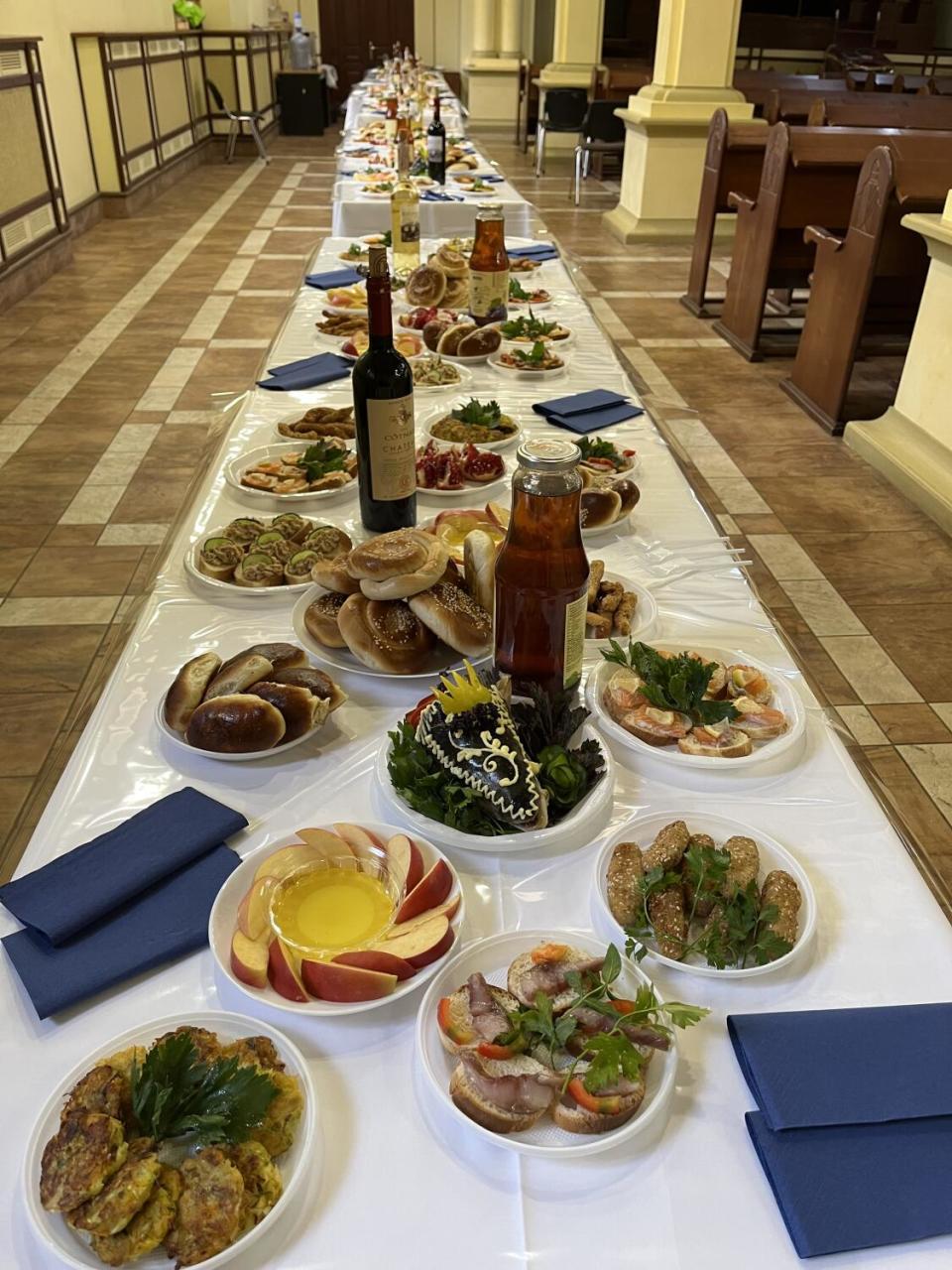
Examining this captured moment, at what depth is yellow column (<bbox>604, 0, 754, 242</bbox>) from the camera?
6516 mm

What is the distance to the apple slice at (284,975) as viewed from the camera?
811 millimetres

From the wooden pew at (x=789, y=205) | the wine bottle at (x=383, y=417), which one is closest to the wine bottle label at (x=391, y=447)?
the wine bottle at (x=383, y=417)

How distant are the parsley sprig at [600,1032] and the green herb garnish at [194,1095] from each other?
191 millimetres

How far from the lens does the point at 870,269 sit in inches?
151

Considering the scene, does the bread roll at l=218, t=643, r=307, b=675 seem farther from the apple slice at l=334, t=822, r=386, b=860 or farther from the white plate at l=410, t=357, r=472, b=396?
the white plate at l=410, t=357, r=472, b=396

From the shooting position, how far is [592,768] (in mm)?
1028

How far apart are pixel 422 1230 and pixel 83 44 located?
8.66 meters

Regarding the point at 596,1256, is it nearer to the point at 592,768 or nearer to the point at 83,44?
the point at 592,768

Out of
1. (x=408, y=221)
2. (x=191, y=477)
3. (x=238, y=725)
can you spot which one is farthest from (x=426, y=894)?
(x=408, y=221)

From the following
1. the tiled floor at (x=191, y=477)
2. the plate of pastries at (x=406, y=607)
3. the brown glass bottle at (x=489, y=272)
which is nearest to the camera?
the plate of pastries at (x=406, y=607)

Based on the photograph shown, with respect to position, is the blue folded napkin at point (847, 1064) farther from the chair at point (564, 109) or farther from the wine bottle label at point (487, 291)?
the chair at point (564, 109)

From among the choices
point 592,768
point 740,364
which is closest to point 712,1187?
point 592,768

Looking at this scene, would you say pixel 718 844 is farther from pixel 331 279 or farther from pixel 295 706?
pixel 331 279

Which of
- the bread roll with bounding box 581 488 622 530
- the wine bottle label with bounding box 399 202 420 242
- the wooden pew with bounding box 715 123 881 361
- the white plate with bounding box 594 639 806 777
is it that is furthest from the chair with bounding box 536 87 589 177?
the white plate with bounding box 594 639 806 777
